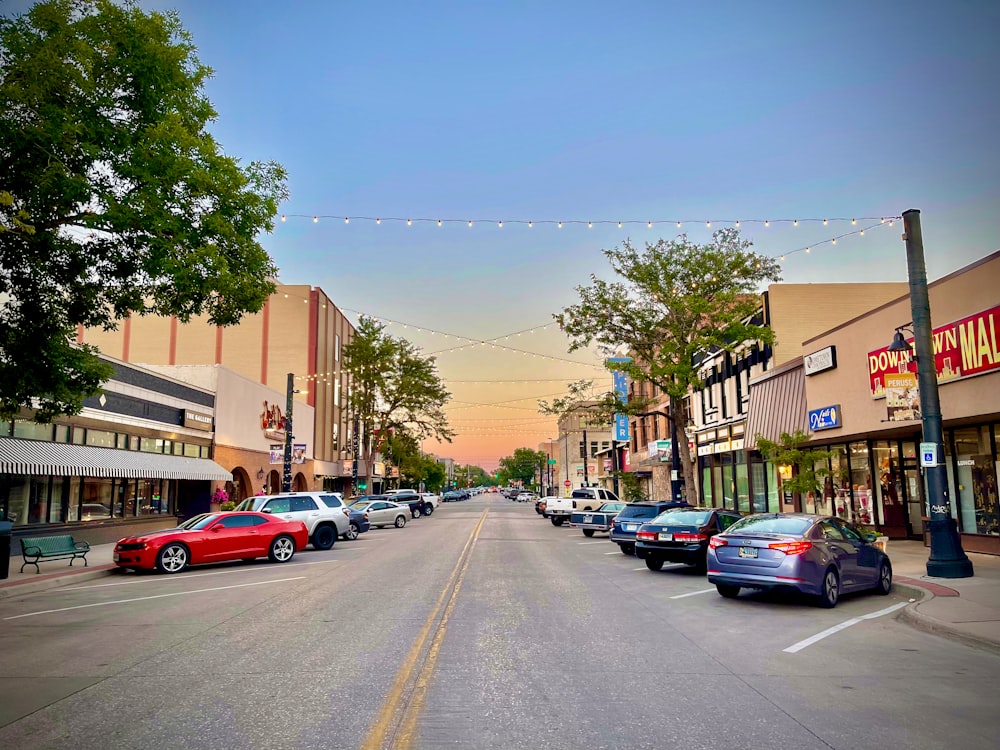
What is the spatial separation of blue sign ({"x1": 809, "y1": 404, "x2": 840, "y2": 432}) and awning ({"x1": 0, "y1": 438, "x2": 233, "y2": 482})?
23.0m

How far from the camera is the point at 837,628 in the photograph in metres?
10.7

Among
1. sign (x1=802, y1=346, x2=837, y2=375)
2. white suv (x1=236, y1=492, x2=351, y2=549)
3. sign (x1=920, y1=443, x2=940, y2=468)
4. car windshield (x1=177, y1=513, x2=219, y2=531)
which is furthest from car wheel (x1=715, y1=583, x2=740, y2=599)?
white suv (x1=236, y1=492, x2=351, y2=549)

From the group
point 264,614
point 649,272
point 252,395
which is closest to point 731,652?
point 264,614

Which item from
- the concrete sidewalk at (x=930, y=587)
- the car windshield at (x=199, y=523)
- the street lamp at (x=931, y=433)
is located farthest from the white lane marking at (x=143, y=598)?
the street lamp at (x=931, y=433)

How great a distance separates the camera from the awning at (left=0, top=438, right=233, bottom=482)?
2122 centimetres

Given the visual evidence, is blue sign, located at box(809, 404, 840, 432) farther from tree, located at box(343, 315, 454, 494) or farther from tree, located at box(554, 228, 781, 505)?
tree, located at box(343, 315, 454, 494)

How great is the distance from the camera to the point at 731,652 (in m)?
8.96

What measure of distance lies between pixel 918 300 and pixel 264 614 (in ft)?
→ 44.4

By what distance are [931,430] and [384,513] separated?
97.8ft

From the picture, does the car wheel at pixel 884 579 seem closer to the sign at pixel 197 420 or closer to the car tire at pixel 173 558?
the car tire at pixel 173 558

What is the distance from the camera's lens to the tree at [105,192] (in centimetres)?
1185

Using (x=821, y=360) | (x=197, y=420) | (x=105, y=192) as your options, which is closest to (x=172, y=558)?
(x=105, y=192)

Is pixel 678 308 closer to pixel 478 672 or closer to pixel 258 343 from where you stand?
pixel 478 672

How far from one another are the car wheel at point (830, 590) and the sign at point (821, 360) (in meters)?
13.2
